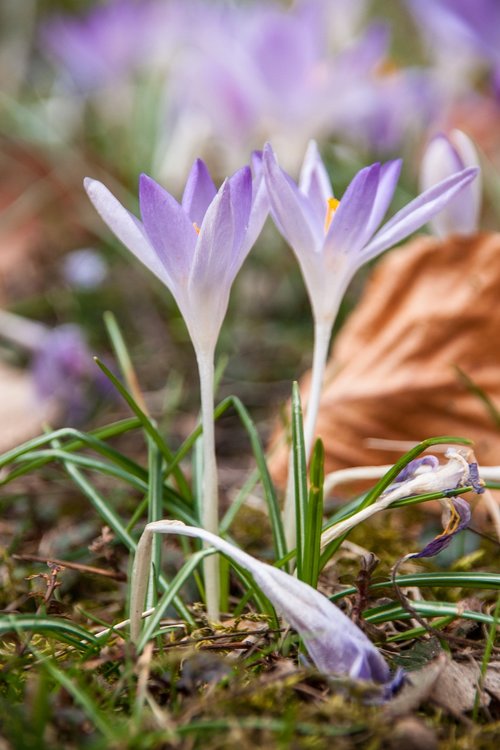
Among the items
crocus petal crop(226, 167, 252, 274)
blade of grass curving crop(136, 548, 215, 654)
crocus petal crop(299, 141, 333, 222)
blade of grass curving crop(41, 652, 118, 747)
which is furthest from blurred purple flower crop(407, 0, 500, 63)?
blade of grass curving crop(41, 652, 118, 747)

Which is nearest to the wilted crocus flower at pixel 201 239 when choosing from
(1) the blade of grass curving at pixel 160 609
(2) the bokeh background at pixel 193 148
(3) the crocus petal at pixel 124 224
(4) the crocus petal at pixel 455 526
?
(3) the crocus petal at pixel 124 224

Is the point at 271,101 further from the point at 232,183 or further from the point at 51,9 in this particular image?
the point at 51,9

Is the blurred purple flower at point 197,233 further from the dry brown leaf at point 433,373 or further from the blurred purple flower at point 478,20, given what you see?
the blurred purple flower at point 478,20

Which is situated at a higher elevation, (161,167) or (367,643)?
(161,167)

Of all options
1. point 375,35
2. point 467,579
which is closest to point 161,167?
point 375,35

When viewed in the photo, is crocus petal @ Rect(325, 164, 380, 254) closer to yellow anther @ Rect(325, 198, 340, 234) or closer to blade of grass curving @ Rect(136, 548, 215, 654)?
yellow anther @ Rect(325, 198, 340, 234)

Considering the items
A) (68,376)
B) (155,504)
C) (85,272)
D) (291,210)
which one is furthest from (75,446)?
(85,272)
